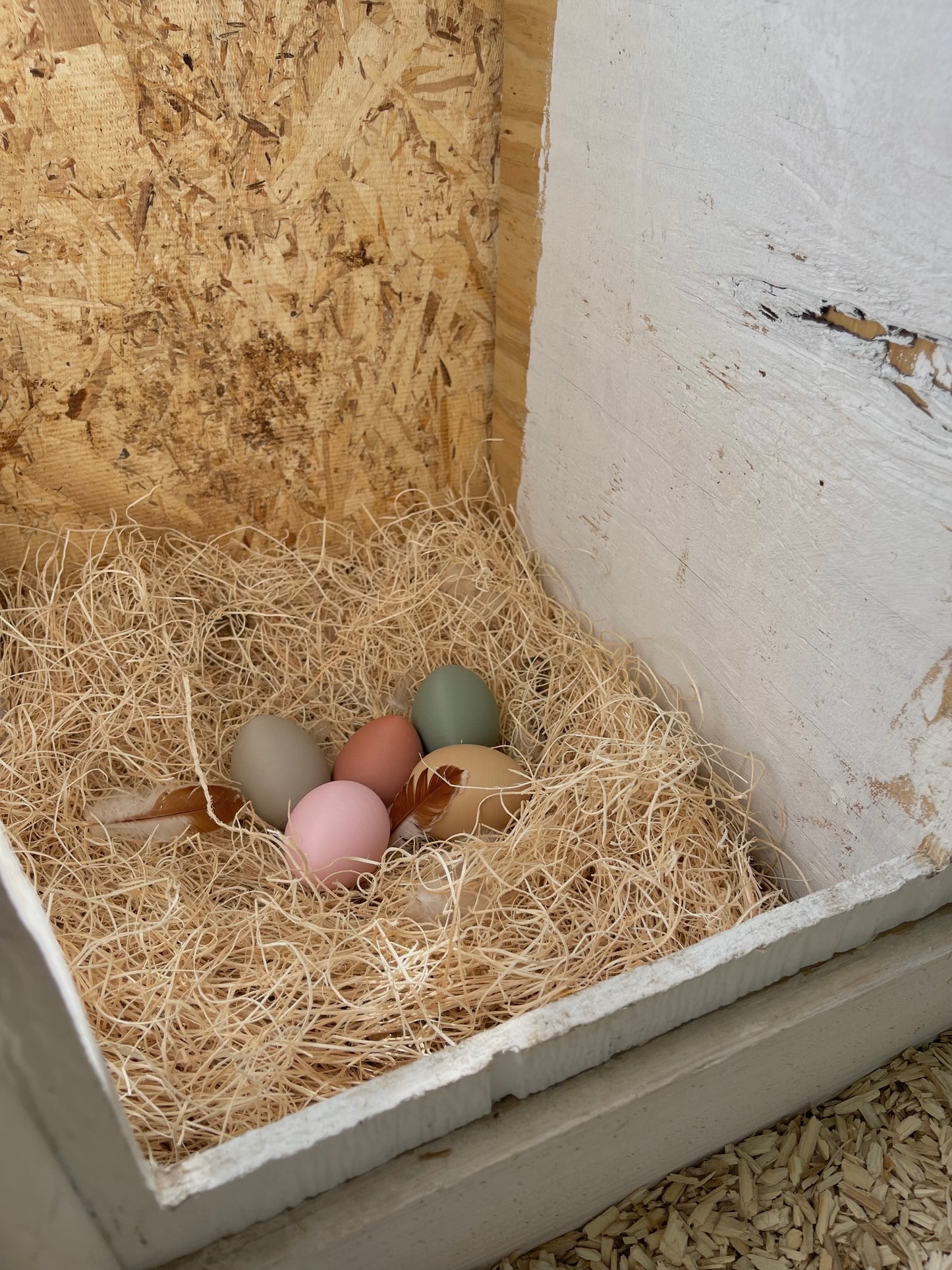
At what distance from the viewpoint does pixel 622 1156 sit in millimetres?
1167

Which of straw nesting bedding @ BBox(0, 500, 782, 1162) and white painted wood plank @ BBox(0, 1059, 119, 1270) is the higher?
white painted wood plank @ BBox(0, 1059, 119, 1270)

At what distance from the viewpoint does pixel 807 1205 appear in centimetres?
125

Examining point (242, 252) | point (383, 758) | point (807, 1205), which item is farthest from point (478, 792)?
point (242, 252)

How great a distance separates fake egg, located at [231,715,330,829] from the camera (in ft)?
5.06

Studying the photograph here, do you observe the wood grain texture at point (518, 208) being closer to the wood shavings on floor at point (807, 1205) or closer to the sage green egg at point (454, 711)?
the sage green egg at point (454, 711)

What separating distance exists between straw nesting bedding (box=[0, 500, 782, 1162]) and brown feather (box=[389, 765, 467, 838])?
51 mm

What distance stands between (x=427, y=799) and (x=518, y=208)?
3.66ft

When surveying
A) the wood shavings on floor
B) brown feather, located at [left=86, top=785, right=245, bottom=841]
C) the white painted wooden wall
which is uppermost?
the white painted wooden wall

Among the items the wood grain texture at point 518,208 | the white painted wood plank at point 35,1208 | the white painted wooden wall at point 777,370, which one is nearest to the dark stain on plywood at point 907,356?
the white painted wooden wall at point 777,370

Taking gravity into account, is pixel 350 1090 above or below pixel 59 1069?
below

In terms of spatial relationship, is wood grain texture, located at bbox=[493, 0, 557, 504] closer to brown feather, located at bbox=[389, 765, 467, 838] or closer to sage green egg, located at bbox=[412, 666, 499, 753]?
sage green egg, located at bbox=[412, 666, 499, 753]

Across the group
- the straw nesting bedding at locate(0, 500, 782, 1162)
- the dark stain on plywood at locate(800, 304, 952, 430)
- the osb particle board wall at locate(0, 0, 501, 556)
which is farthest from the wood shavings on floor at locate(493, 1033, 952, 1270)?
the osb particle board wall at locate(0, 0, 501, 556)

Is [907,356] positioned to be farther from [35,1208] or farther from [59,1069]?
[35,1208]

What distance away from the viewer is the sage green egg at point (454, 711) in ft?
5.34
